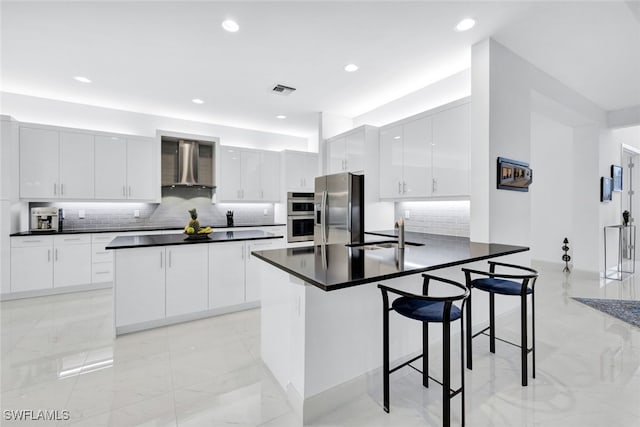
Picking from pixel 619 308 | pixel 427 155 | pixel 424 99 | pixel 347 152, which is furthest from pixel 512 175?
pixel 347 152

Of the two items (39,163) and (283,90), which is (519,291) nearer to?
(283,90)

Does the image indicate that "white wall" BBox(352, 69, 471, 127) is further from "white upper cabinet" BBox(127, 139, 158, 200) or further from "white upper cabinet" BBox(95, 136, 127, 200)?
"white upper cabinet" BBox(95, 136, 127, 200)

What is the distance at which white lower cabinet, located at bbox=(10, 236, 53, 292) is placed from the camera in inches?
158

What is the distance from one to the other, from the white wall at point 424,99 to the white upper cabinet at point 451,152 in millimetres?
478

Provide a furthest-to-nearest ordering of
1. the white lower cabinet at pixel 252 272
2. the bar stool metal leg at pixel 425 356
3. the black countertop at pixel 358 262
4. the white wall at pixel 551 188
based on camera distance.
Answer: the white wall at pixel 551 188, the white lower cabinet at pixel 252 272, the bar stool metal leg at pixel 425 356, the black countertop at pixel 358 262

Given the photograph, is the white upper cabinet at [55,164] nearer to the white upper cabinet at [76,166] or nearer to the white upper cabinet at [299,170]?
the white upper cabinet at [76,166]

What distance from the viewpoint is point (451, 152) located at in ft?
11.4

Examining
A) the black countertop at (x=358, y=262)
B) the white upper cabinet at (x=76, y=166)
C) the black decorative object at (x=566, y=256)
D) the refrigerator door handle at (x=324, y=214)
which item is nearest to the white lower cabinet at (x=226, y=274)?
the refrigerator door handle at (x=324, y=214)

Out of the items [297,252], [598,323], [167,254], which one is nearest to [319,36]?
[297,252]

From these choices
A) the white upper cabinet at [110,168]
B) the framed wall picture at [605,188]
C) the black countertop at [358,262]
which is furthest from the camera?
the framed wall picture at [605,188]

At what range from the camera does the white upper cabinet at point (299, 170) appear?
20.6ft

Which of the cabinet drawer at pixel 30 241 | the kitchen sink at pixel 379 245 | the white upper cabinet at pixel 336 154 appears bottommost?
the cabinet drawer at pixel 30 241

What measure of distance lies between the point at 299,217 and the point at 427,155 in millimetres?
3072

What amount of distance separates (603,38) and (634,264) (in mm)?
5654
